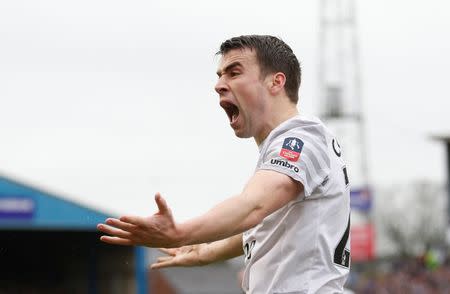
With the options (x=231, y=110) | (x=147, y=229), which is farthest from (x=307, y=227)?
(x=147, y=229)

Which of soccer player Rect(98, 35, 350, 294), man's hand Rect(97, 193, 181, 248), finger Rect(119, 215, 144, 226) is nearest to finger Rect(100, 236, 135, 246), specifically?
man's hand Rect(97, 193, 181, 248)

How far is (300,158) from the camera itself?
4102mm

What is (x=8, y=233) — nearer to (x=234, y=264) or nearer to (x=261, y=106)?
(x=261, y=106)

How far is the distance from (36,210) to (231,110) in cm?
1767

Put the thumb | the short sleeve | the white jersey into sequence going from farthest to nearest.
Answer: the white jersey < the short sleeve < the thumb

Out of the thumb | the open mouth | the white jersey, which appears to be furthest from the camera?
the open mouth

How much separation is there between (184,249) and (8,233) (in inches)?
814

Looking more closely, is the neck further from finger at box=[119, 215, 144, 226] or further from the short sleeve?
finger at box=[119, 215, 144, 226]

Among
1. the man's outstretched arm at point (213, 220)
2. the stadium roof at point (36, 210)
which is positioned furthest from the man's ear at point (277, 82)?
the stadium roof at point (36, 210)

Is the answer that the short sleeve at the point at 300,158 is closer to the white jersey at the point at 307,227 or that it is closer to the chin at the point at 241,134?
the white jersey at the point at 307,227

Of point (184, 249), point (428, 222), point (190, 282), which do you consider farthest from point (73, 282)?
point (428, 222)

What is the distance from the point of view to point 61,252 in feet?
91.2

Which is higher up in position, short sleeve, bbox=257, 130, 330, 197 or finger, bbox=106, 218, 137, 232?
short sleeve, bbox=257, 130, 330, 197

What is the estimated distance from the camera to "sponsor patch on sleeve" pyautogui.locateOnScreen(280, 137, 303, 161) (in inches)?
161
